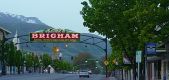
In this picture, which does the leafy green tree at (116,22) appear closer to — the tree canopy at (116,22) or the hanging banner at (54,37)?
the tree canopy at (116,22)

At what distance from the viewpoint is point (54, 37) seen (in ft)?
280

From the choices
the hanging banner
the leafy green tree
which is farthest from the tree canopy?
the hanging banner

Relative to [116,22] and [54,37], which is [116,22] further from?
[54,37]

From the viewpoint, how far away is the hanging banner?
85125 mm

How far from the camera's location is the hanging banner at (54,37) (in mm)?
85125

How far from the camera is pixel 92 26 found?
38688 mm

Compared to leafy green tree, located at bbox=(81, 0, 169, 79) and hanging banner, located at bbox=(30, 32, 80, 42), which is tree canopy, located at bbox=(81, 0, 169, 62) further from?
hanging banner, located at bbox=(30, 32, 80, 42)

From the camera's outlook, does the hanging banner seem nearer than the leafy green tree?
No

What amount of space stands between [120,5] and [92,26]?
3.33 m

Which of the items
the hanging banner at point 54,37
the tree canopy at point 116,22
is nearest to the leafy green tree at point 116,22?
the tree canopy at point 116,22

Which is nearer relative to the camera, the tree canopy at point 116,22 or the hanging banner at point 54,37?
the tree canopy at point 116,22

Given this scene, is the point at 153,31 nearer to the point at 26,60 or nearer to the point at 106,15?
the point at 106,15

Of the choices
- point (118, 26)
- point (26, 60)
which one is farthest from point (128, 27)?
point (26, 60)

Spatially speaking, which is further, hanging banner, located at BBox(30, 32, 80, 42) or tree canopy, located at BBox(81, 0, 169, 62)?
hanging banner, located at BBox(30, 32, 80, 42)
